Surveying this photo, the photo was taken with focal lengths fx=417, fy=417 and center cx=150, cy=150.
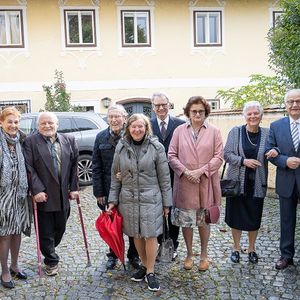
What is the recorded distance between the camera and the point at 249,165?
4.33m

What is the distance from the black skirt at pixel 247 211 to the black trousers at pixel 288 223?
0.25 m

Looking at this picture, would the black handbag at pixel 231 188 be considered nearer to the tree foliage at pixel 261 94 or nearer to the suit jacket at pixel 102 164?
the suit jacket at pixel 102 164

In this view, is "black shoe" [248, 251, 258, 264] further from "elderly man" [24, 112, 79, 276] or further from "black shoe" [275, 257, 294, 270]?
"elderly man" [24, 112, 79, 276]

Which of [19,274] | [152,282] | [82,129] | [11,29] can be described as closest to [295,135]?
[152,282]

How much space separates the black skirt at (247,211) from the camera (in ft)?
14.9

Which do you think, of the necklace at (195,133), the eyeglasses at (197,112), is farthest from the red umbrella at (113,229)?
the eyeglasses at (197,112)

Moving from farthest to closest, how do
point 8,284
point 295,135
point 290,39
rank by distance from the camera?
point 290,39 → point 295,135 → point 8,284

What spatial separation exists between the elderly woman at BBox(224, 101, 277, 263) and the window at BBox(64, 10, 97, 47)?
11.2 metres

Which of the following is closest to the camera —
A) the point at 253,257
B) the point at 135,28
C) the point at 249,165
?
the point at 249,165

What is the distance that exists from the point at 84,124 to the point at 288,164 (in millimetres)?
6447

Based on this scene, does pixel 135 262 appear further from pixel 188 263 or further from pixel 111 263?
pixel 188 263

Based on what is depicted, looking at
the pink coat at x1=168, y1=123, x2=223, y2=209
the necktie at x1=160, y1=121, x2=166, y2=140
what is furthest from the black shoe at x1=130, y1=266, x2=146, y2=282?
the necktie at x1=160, y1=121, x2=166, y2=140

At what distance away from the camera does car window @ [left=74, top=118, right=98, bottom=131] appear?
32.1 feet

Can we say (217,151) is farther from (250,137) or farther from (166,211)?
(166,211)
